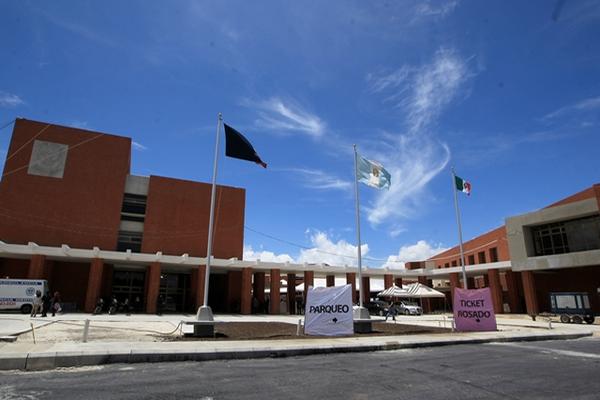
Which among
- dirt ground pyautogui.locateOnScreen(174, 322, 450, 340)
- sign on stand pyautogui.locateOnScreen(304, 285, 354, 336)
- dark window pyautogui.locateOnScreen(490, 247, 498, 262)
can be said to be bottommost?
dirt ground pyautogui.locateOnScreen(174, 322, 450, 340)

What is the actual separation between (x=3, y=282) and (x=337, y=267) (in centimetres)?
2904

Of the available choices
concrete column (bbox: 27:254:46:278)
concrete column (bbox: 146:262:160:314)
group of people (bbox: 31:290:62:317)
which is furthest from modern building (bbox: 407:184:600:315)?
concrete column (bbox: 27:254:46:278)

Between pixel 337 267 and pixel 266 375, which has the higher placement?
pixel 337 267

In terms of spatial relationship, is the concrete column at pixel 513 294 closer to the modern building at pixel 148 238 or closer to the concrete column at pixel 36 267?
the modern building at pixel 148 238

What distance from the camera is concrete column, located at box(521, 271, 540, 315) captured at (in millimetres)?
34619

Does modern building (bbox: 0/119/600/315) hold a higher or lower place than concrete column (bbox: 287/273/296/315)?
higher

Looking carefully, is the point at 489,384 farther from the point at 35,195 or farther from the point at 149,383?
the point at 35,195

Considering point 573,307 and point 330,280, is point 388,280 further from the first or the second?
point 573,307

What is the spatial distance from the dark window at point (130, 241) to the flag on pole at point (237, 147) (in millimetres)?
27230

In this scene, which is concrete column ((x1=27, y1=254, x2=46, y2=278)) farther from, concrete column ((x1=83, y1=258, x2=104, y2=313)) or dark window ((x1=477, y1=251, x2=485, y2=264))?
dark window ((x1=477, y1=251, x2=485, y2=264))

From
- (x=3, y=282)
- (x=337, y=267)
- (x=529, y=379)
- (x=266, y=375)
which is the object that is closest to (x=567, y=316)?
(x=337, y=267)

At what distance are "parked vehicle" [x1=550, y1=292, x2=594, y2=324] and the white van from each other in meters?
38.5

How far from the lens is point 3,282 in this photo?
1147 inches

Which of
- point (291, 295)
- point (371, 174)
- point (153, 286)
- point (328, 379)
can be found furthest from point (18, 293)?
point (328, 379)
